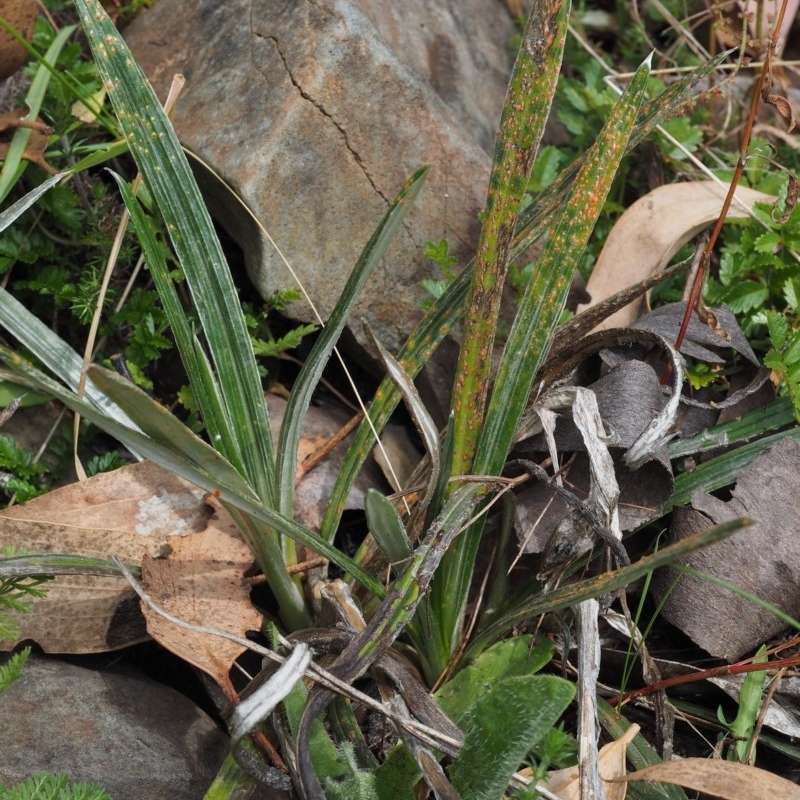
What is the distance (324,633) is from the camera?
144 centimetres

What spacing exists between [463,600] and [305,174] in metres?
1.06

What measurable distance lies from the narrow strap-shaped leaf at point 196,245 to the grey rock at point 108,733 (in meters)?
0.43

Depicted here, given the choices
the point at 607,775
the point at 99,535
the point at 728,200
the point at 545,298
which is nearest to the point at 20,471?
the point at 99,535

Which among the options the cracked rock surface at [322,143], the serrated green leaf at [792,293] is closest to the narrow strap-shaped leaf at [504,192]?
the cracked rock surface at [322,143]

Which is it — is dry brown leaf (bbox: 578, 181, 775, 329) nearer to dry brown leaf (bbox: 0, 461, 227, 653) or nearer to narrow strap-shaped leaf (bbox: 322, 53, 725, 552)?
narrow strap-shaped leaf (bbox: 322, 53, 725, 552)

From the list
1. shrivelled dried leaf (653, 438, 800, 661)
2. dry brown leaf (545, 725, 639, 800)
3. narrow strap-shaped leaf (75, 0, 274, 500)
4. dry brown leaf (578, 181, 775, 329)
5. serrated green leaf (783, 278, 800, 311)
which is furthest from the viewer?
dry brown leaf (578, 181, 775, 329)

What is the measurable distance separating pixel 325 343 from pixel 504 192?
433mm

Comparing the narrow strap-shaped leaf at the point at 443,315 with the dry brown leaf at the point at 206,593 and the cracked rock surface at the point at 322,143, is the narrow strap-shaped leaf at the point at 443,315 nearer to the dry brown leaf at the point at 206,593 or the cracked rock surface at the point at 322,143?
the dry brown leaf at the point at 206,593

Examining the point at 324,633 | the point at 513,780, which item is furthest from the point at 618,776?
the point at 324,633

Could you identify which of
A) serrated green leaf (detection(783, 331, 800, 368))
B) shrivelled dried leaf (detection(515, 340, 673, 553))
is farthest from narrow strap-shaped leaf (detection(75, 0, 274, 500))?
serrated green leaf (detection(783, 331, 800, 368))

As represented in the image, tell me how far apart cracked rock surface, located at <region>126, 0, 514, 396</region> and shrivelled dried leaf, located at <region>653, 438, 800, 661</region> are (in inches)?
31.8

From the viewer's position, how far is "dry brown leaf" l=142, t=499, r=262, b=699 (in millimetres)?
1452

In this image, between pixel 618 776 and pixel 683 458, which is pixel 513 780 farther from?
pixel 683 458

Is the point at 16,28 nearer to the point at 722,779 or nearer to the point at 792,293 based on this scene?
the point at 792,293
